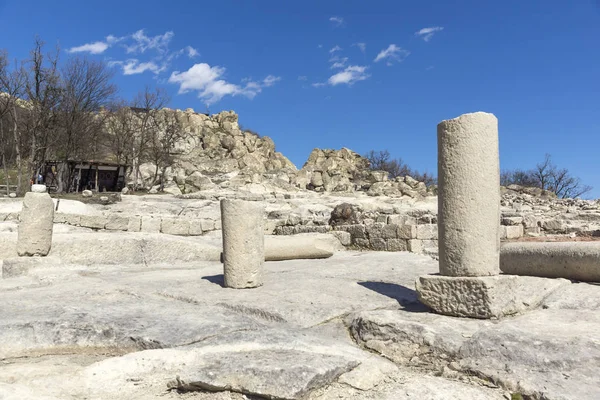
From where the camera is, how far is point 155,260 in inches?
384

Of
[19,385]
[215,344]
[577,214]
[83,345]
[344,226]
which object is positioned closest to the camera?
[19,385]

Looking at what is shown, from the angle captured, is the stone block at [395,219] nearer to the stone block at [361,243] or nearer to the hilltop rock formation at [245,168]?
the stone block at [361,243]

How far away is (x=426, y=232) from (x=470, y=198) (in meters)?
7.47

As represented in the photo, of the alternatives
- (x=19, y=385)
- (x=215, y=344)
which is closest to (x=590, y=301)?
(x=215, y=344)

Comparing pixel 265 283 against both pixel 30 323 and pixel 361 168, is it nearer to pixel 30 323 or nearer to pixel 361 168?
pixel 30 323

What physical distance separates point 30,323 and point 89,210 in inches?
520

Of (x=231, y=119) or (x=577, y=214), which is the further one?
(x=231, y=119)

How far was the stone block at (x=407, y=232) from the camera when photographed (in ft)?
37.0

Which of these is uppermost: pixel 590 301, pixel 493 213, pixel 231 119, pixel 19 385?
pixel 231 119

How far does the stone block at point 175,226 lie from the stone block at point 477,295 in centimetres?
944

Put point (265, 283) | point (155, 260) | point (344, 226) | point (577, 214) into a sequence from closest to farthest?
point (265, 283), point (155, 260), point (344, 226), point (577, 214)

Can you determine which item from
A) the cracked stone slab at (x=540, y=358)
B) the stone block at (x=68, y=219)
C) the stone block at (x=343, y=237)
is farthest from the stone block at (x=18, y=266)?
the cracked stone slab at (x=540, y=358)

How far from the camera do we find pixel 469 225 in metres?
4.31

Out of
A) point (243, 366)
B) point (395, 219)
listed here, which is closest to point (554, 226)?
point (395, 219)
